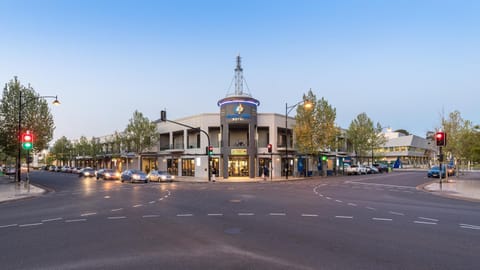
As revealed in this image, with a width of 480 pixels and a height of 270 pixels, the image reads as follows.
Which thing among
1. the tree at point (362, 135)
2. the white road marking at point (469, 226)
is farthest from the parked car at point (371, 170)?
the white road marking at point (469, 226)

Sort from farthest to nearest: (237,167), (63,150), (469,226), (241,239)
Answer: (63,150), (237,167), (469,226), (241,239)

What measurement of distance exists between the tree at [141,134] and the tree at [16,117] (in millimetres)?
14603

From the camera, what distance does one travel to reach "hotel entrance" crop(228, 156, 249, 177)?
43.3 meters

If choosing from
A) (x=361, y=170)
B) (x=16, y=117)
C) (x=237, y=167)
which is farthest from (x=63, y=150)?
(x=361, y=170)

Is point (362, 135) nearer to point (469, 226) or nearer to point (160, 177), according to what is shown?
point (160, 177)

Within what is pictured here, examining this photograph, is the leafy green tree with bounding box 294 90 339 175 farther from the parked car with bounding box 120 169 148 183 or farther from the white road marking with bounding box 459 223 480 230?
the white road marking with bounding box 459 223 480 230

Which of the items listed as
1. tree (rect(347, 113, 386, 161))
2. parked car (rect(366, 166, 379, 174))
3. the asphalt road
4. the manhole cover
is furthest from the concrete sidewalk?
tree (rect(347, 113, 386, 161))

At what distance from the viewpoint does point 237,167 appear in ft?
143

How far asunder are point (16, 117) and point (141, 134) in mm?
18686

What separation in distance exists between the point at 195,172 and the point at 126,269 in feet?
131

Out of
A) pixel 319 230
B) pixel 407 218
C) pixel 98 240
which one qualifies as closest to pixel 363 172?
pixel 407 218

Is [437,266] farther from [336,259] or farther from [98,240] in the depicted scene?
[98,240]

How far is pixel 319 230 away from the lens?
892 cm

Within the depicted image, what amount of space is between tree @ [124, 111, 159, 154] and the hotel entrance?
17.3m
